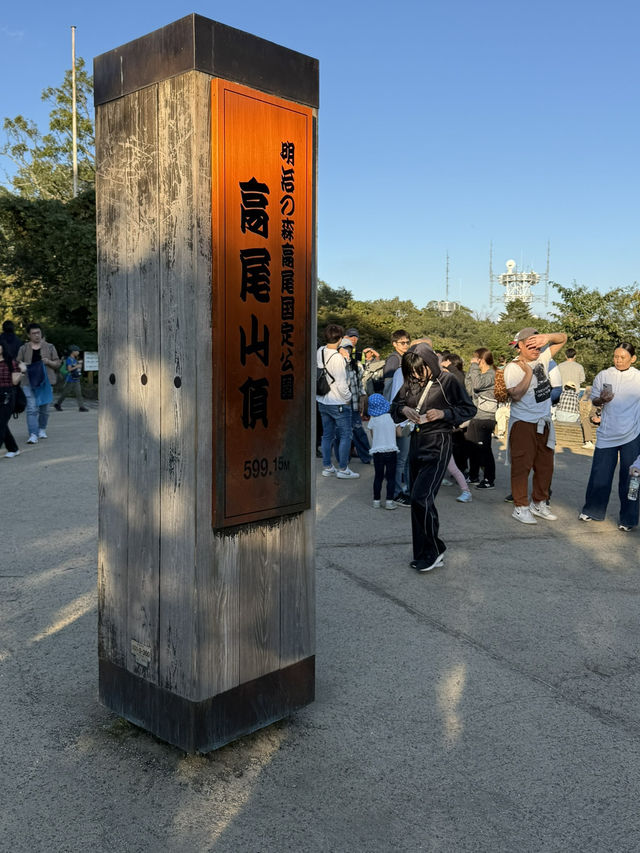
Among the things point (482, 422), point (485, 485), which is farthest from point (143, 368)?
point (485, 485)

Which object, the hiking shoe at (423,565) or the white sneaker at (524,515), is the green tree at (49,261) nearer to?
the white sneaker at (524,515)

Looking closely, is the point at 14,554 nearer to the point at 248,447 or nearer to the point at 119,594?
the point at 119,594

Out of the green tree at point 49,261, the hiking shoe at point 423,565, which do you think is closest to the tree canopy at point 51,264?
the green tree at point 49,261

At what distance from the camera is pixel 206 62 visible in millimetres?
2740

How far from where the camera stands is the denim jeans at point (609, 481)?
278 inches

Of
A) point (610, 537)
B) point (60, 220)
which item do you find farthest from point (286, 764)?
point (60, 220)

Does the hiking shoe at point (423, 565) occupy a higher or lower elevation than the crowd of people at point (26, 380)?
lower

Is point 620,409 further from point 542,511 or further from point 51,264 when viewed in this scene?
point 51,264

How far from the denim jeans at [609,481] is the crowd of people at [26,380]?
706cm

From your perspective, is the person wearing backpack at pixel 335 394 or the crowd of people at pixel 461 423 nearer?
the crowd of people at pixel 461 423

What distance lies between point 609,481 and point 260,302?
212 inches

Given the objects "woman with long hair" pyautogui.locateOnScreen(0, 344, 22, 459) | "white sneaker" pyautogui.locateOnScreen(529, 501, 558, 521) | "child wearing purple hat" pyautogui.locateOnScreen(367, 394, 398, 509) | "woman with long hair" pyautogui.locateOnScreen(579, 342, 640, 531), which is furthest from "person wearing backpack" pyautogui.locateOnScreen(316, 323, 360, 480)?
"woman with long hair" pyautogui.locateOnScreen(0, 344, 22, 459)

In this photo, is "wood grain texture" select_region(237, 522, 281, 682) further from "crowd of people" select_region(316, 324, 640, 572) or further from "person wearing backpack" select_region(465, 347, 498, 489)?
"person wearing backpack" select_region(465, 347, 498, 489)

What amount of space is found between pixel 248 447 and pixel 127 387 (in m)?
0.56
